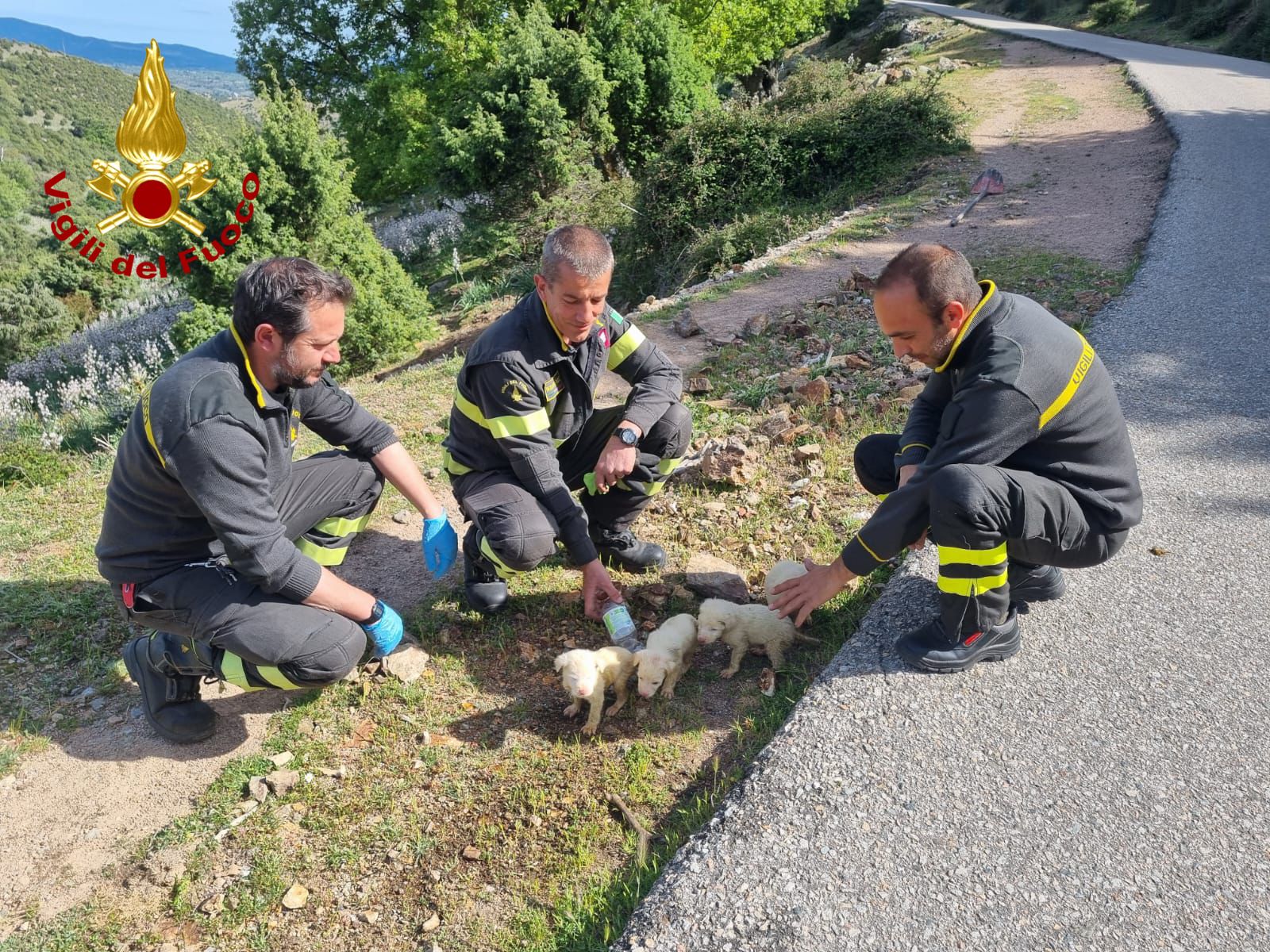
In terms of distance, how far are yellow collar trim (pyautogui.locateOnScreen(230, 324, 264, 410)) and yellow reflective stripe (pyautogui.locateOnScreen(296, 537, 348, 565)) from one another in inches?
37.6

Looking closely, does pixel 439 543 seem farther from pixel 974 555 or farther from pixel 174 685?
pixel 974 555

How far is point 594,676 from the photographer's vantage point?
293cm

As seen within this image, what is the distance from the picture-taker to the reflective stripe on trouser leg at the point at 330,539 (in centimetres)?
367

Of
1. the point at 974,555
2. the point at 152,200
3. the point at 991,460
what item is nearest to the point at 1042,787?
the point at 974,555

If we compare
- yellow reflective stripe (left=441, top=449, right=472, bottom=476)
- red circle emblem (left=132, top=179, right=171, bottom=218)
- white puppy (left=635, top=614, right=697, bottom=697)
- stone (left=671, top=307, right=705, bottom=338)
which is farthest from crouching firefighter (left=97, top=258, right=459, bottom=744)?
red circle emblem (left=132, top=179, right=171, bottom=218)

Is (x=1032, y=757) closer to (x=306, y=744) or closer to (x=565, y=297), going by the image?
(x=565, y=297)

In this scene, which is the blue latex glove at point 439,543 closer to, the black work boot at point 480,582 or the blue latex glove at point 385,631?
the black work boot at point 480,582

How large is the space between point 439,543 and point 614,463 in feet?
3.06

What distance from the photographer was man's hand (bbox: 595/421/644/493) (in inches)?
139

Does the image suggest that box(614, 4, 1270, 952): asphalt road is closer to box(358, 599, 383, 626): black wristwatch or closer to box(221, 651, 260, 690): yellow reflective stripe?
box(358, 599, 383, 626): black wristwatch

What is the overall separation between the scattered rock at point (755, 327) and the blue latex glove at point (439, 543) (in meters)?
4.02

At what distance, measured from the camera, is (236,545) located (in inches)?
106

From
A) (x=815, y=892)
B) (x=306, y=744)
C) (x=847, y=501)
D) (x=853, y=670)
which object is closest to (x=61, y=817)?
(x=306, y=744)

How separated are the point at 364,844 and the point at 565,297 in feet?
7.14
